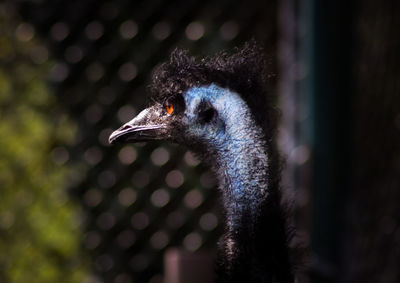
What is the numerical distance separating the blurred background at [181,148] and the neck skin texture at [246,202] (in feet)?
2.53

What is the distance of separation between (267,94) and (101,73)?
104 centimetres

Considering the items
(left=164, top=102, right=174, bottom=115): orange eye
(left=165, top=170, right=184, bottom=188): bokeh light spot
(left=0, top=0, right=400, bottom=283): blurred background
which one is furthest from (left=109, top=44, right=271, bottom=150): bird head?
(left=165, top=170, right=184, bottom=188): bokeh light spot

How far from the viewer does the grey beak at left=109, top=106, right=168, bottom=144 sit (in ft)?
3.88

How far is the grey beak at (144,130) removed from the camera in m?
1.18

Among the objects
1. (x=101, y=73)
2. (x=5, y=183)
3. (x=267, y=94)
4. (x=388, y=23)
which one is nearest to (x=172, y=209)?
(x=101, y=73)

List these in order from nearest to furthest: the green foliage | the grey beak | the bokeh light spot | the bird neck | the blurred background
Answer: the bird neck
the grey beak
the blurred background
the bokeh light spot
the green foliage

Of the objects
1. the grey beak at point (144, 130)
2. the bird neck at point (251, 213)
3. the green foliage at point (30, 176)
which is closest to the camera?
the bird neck at point (251, 213)

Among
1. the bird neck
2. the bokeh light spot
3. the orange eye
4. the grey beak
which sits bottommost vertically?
the bird neck

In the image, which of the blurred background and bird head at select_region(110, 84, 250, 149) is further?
the blurred background

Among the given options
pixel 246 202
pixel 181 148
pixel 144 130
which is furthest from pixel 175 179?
pixel 246 202

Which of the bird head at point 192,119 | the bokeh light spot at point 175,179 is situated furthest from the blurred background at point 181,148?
the bird head at point 192,119

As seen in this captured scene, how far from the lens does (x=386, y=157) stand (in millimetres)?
1989

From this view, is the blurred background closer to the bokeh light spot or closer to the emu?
the bokeh light spot

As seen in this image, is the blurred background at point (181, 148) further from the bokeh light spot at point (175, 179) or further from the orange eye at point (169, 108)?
the orange eye at point (169, 108)
